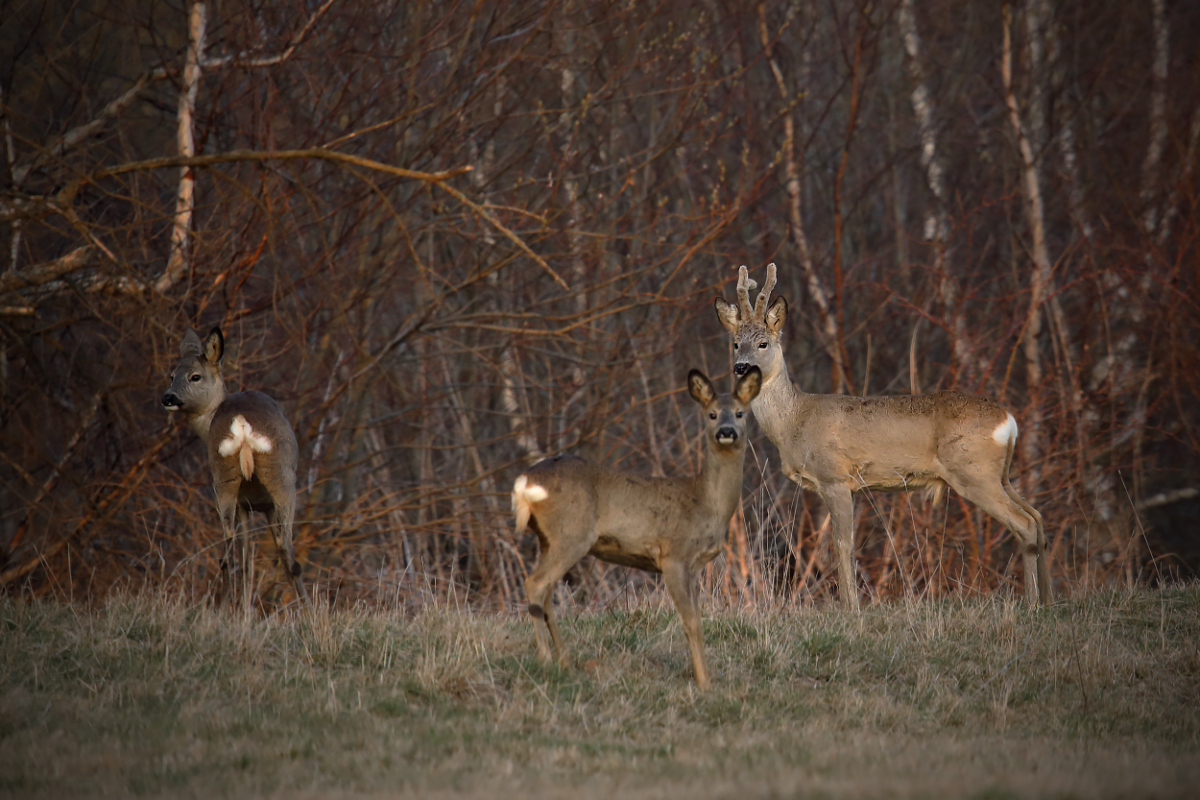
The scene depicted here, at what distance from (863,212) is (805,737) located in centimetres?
1562

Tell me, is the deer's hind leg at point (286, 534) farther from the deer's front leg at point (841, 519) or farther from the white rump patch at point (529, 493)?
the deer's front leg at point (841, 519)

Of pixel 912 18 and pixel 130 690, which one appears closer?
pixel 130 690

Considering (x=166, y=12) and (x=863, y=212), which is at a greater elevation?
(x=166, y=12)

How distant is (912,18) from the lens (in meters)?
19.1

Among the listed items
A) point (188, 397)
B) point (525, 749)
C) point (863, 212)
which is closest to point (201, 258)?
point (188, 397)

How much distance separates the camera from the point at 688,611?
5.95 m

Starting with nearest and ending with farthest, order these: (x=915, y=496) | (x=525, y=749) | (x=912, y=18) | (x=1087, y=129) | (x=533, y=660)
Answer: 1. (x=525, y=749)
2. (x=533, y=660)
3. (x=915, y=496)
4. (x=912, y=18)
5. (x=1087, y=129)

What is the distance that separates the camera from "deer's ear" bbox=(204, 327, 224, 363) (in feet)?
25.5

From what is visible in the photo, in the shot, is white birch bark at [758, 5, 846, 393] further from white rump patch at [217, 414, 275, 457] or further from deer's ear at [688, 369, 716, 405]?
white rump patch at [217, 414, 275, 457]

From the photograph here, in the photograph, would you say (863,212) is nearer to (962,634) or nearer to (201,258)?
(201,258)

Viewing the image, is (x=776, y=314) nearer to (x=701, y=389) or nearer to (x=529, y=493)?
(x=701, y=389)

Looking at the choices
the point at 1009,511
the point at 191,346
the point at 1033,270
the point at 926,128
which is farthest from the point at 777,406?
the point at 926,128

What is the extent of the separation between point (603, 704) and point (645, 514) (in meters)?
0.96

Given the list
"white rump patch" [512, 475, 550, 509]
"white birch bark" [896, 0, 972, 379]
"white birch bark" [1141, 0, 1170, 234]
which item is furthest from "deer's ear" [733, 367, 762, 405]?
"white birch bark" [1141, 0, 1170, 234]
